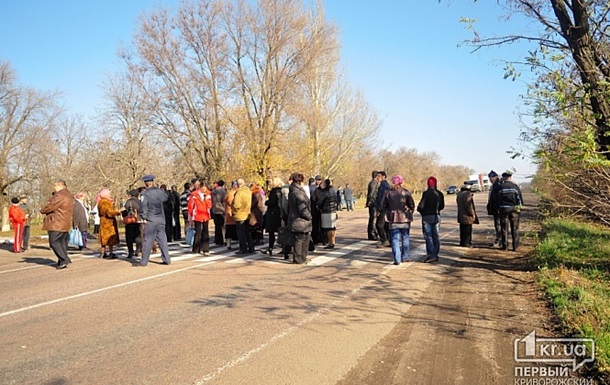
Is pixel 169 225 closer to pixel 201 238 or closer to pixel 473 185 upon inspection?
pixel 201 238

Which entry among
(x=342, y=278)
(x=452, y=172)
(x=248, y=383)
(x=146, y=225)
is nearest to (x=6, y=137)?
(x=146, y=225)

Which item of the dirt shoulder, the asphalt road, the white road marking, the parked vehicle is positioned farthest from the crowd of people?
the dirt shoulder

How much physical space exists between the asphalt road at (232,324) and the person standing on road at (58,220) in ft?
2.06

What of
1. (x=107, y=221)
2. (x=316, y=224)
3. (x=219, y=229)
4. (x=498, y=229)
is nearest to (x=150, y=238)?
(x=107, y=221)

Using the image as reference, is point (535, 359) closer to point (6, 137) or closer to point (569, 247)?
point (569, 247)

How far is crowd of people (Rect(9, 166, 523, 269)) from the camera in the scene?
10445 mm

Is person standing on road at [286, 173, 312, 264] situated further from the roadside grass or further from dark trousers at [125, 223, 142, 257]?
the roadside grass

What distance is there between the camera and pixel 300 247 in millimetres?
10469

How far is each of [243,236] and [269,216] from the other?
0.89m

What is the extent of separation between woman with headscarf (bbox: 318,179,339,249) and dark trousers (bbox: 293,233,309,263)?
2358 millimetres

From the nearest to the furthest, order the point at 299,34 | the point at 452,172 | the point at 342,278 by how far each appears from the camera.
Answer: the point at 342,278
the point at 299,34
the point at 452,172

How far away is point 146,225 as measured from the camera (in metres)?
10.4

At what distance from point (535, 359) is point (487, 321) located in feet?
4.10

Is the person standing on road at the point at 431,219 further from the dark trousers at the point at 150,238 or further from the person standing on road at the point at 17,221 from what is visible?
the person standing on road at the point at 17,221
